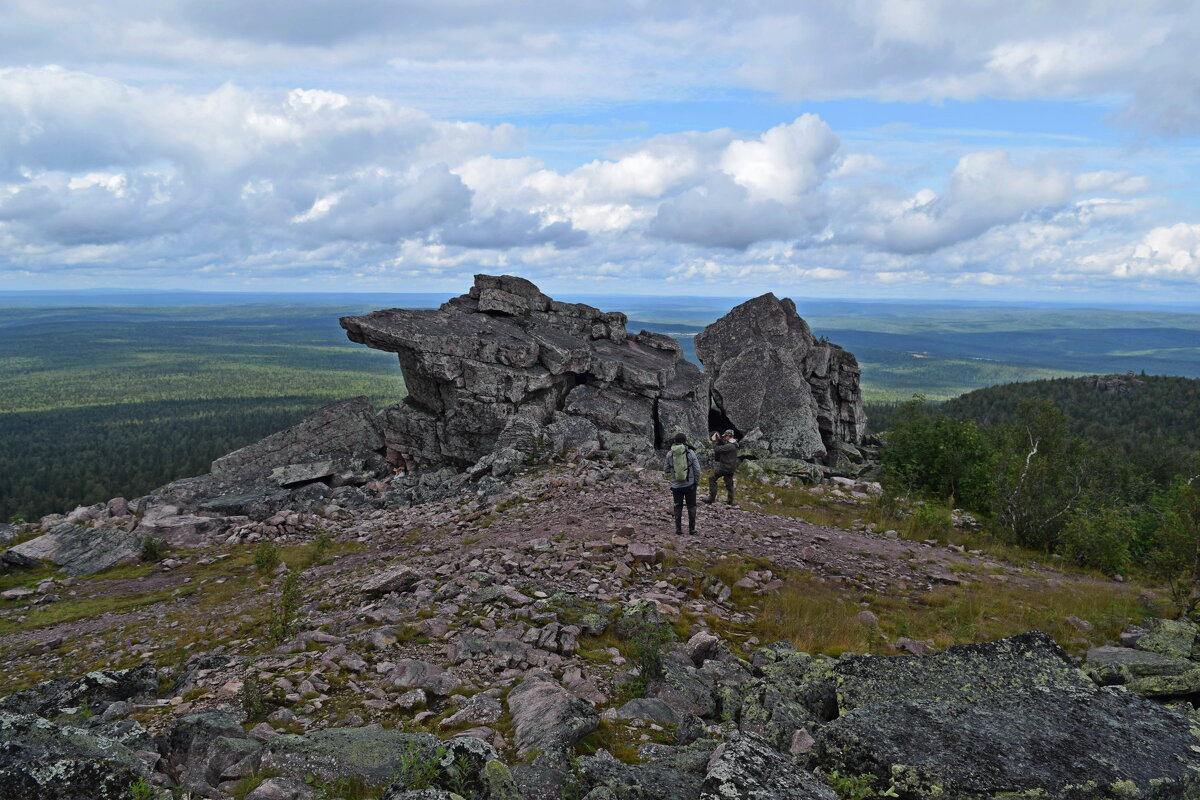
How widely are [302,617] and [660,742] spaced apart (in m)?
9.08

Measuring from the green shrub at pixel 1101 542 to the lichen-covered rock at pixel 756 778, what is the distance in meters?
19.0

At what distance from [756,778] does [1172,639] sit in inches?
407

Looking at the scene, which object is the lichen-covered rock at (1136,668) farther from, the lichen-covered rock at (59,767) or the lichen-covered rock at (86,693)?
the lichen-covered rock at (86,693)

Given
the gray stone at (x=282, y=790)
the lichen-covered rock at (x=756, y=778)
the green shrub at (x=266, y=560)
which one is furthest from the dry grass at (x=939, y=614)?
the green shrub at (x=266, y=560)

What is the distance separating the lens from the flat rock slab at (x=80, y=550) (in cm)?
2047

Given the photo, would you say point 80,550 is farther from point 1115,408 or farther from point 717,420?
point 1115,408

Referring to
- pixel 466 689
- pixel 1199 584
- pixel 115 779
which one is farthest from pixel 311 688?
pixel 1199 584

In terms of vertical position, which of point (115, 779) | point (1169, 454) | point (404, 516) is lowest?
point (1169, 454)

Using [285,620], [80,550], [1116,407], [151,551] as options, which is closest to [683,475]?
[285,620]

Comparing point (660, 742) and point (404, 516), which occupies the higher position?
point (660, 742)

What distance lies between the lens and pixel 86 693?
899 centimetres

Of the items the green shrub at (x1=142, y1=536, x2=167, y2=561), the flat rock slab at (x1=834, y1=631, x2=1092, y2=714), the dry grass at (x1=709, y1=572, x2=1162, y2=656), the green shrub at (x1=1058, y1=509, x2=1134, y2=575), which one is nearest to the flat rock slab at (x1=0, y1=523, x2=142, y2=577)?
the green shrub at (x1=142, y1=536, x2=167, y2=561)

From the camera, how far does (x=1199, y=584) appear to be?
1421 centimetres

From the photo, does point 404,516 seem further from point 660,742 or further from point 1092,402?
point 1092,402
